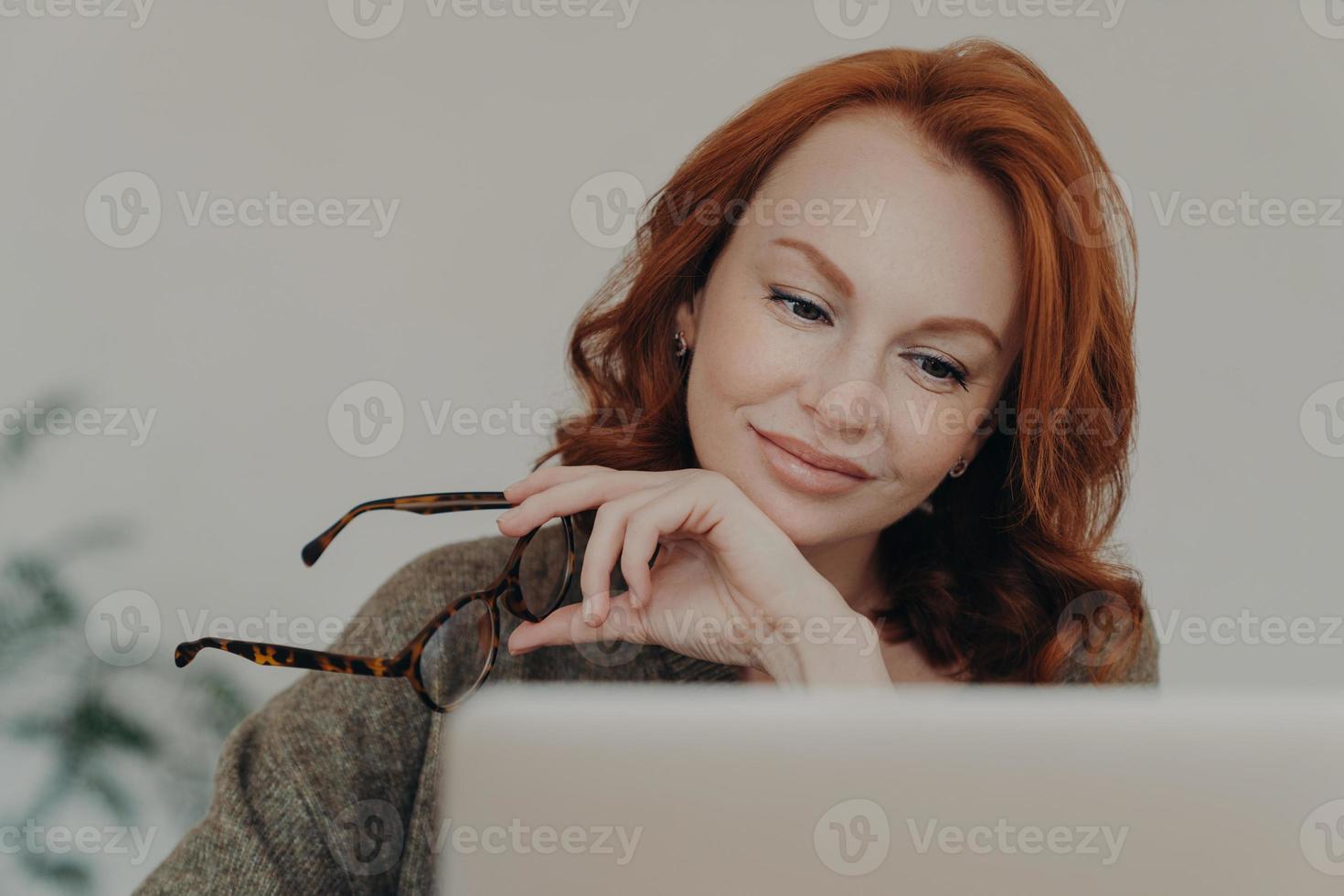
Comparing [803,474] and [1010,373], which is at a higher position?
[1010,373]

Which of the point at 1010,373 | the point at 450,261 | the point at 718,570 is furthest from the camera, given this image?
the point at 450,261

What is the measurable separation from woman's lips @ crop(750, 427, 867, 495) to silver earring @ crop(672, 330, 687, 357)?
0.81ft

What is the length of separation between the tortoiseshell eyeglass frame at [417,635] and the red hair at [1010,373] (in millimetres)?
374

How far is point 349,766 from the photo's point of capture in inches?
42.9

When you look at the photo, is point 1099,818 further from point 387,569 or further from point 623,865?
point 387,569


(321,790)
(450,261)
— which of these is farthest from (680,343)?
(450,261)

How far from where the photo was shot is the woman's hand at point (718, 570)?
88 centimetres

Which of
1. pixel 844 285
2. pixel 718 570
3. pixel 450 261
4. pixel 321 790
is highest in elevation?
pixel 844 285

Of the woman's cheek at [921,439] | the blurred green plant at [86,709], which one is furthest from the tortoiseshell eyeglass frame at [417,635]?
the blurred green plant at [86,709]

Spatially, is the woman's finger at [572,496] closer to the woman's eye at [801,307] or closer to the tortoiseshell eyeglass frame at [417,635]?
the tortoiseshell eyeglass frame at [417,635]

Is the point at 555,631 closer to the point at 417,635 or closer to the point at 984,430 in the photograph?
the point at 417,635

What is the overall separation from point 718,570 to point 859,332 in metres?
0.25

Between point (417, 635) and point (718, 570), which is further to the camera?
point (718, 570)

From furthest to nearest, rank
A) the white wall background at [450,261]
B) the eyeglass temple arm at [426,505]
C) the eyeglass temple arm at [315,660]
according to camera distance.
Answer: the white wall background at [450,261] < the eyeglass temple arm at [426,505] < the eyeglass temple arm at [315,660]
